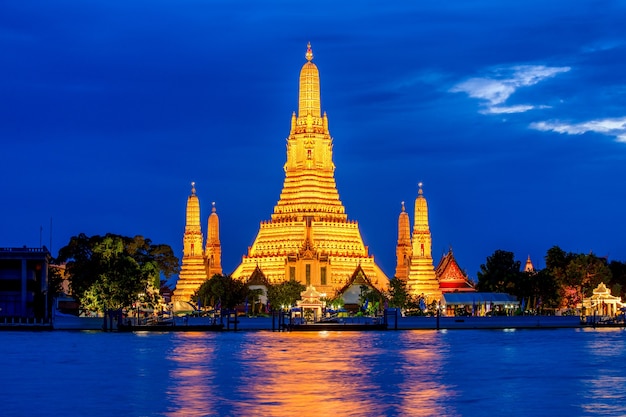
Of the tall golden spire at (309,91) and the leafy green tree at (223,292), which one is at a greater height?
the tall golden spire at (309,91)

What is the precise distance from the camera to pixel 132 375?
58469 millimetres

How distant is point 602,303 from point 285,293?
28782mm

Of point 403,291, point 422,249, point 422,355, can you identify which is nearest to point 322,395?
point 422,355

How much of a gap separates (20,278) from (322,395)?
59.6 m

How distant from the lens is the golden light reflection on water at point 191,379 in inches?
1784

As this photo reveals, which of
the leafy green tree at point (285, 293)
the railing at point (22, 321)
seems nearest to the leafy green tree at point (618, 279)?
the leafy green tree at point (285, 293)

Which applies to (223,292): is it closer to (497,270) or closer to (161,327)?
(161,327)

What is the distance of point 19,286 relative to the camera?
104312 millimetres

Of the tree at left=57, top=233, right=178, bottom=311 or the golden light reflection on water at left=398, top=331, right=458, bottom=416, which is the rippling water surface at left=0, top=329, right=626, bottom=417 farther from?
the tree at left=57, top=233, right=178, bottom=311

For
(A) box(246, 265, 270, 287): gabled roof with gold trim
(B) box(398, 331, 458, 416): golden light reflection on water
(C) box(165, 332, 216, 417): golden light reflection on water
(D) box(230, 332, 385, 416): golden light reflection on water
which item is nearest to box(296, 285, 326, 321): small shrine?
(A) box(246, 265, 270, 287): gabled roof with gold trim

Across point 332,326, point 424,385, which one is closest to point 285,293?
point 332,326

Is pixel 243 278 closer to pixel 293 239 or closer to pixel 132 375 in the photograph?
pixel 293 239

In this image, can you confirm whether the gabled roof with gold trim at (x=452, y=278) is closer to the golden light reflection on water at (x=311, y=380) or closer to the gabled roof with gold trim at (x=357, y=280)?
the gabled roof with gold trim at (x=357, y=280)

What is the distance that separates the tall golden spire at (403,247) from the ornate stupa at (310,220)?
7.53 metres
